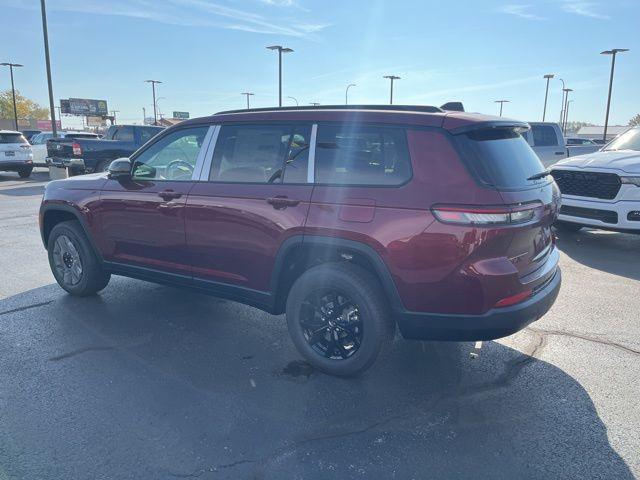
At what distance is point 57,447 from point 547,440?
2716 mm

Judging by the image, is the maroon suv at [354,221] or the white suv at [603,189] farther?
the white suv at [603,189]

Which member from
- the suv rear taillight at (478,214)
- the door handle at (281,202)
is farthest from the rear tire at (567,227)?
the door handle at (281,202)

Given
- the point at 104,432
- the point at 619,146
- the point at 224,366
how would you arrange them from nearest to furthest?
the point at 104,432 < the point at 224,366 < the point at 619,146

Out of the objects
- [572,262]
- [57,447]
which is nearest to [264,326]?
[57,447]

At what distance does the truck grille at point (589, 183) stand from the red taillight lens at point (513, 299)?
15.5 feet

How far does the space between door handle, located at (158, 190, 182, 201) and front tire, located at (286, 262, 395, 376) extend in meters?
1.32

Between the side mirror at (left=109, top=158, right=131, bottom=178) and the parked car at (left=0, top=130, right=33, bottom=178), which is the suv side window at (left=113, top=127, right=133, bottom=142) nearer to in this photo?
the parked car at (left=0, top=130, right=33, bottom=178)

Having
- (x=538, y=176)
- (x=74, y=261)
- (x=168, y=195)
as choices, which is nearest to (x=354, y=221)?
(x=538, y=176)

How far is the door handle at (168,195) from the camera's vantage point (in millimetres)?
4056

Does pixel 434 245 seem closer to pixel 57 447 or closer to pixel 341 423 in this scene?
pixel 341 423

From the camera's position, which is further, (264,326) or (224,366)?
(264,326)

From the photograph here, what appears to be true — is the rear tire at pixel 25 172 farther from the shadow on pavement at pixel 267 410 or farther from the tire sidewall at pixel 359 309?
the tire sidewall at pixel 359 309

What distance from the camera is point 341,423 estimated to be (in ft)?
9.55

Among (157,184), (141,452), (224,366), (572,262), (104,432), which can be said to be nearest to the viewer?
(141,452)
